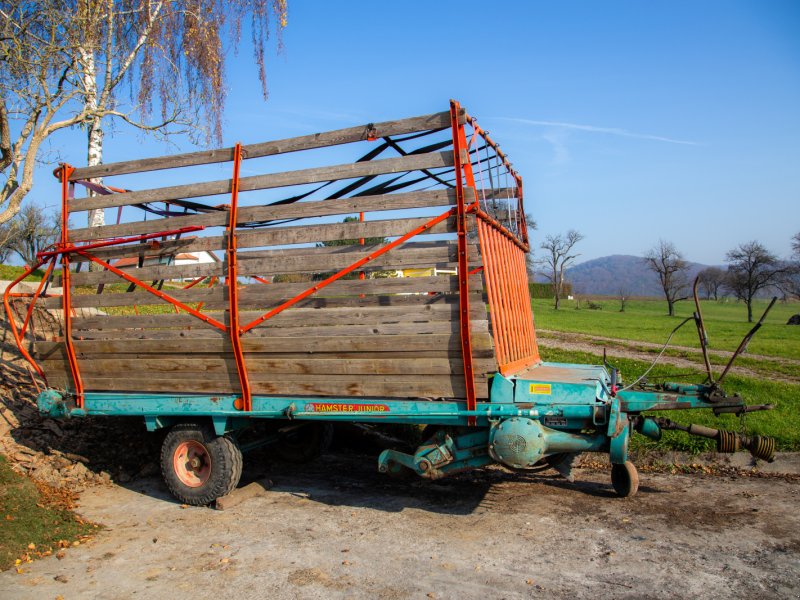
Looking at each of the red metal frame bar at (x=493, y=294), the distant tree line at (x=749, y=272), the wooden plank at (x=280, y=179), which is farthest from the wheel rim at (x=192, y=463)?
the distant tree line at (x=749, y=272)

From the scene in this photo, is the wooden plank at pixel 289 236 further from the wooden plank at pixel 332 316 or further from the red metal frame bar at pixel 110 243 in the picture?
the wooden plank at pixel 332 316

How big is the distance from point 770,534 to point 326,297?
426 centimetres

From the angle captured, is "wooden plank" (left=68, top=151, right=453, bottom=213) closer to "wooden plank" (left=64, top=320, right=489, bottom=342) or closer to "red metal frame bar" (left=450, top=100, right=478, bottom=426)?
"red metal frame bar" (left=450, top=100, right=478, bottom=426)

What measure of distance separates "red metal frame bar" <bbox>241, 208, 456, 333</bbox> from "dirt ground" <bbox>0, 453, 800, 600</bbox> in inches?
74.3

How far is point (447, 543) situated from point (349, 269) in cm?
249

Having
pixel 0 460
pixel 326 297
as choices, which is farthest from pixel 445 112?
pixel 0 460

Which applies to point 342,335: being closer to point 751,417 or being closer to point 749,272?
point 751,417

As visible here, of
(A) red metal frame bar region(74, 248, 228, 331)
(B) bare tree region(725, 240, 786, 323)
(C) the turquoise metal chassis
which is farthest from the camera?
(B) bare tree region(725, 240, 786, 323)

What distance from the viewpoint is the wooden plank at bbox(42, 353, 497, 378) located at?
18.3 feet

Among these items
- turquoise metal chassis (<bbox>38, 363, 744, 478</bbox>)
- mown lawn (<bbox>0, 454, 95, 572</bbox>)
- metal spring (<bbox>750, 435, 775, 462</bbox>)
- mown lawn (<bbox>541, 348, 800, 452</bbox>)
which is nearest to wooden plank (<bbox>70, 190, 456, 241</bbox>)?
turquoise metal chassis (<bbox>38, 363, 744, 478</bbox>)

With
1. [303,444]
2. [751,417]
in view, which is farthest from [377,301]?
[751,417]

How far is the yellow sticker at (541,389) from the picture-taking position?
5.47 m

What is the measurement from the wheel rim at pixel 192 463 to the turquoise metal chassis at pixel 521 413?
517 millimetres

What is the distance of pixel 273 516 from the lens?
20.1ft
